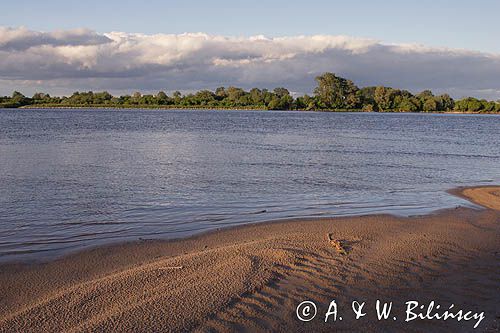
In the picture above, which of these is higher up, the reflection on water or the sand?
the sand

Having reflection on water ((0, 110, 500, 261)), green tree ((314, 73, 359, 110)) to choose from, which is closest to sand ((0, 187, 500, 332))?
reflection on water ((0, 110, 500, 261))

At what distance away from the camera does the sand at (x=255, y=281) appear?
6973 millimetres

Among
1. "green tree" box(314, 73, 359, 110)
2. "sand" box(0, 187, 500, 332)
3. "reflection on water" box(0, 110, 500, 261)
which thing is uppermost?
"green tree" box(314, 73, 359, 110)

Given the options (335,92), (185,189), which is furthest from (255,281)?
(335,92)

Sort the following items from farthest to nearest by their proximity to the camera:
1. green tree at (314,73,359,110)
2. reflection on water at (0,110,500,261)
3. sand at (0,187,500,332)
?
green tree at (314,73,359,110) → reflection on water at (0,110,500,261) → sand at (0,187,500,332)

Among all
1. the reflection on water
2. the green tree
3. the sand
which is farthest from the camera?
the green tree

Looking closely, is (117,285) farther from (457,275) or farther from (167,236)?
(457,275)

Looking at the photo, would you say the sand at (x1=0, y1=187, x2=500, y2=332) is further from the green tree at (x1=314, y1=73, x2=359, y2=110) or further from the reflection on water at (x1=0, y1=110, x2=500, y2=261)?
the green tree at (x1=314, y1=73, x2=359, y2=110)

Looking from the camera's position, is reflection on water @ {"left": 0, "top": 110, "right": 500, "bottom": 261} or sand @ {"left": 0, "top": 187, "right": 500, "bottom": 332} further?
reflection on water @ {"left": 0, "top": 110, "right": 500, "bottom": 261}

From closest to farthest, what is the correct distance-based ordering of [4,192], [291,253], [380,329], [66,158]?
[380,329] < [291,253] < [4,192] < [66,158]

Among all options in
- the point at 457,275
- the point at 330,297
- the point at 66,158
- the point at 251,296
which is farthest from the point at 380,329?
the point at 66,158

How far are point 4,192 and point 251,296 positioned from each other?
42.0 ft

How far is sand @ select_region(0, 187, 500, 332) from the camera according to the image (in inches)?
275

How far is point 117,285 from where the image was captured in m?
8.16
